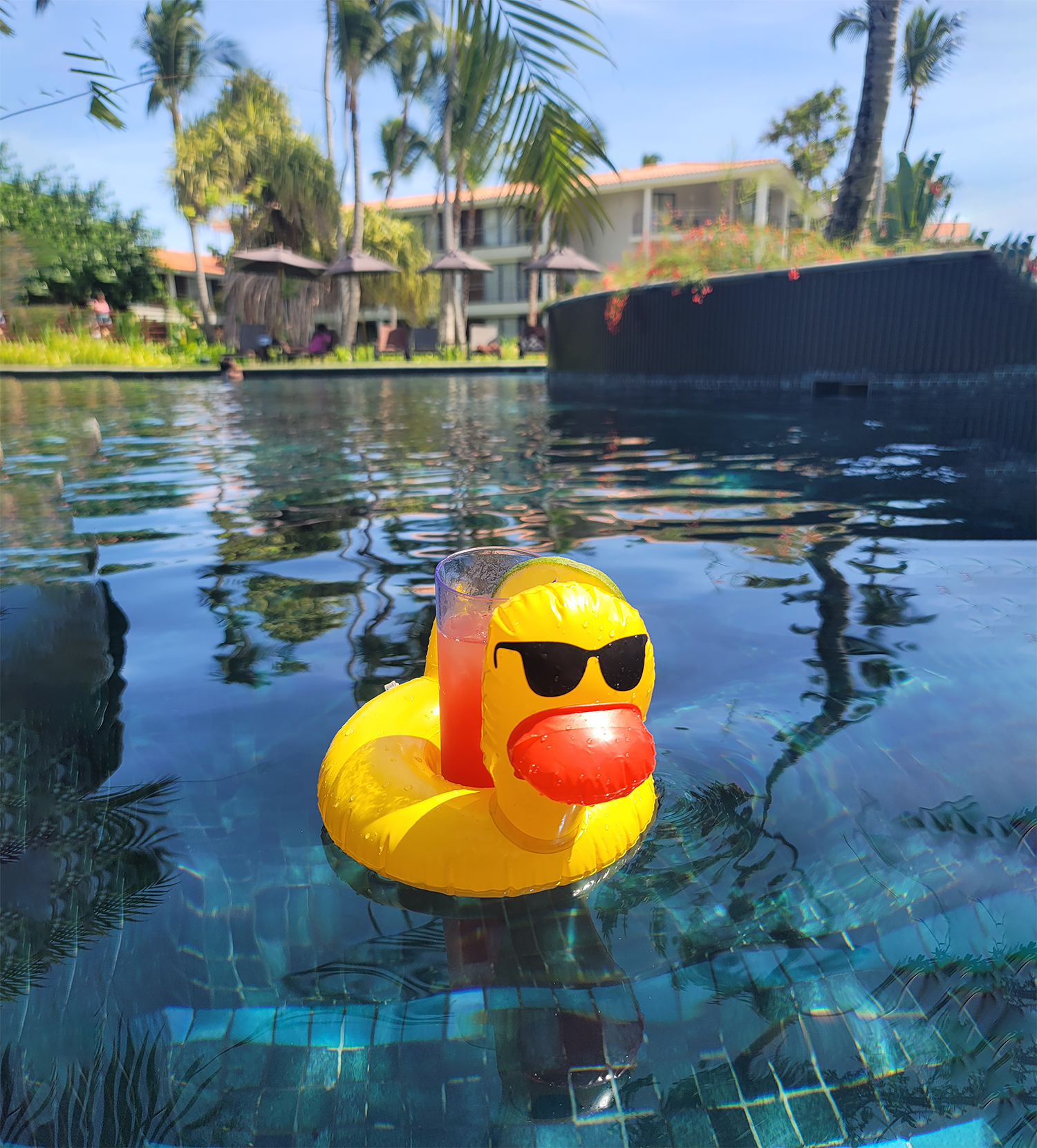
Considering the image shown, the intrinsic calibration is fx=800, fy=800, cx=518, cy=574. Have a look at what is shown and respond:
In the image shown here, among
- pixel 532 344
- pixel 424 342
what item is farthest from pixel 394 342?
pixel 532 344

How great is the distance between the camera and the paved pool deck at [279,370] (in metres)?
A: 20.0

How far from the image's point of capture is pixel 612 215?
39.6 metres

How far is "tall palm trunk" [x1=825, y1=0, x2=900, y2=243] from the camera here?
10352 millimetres

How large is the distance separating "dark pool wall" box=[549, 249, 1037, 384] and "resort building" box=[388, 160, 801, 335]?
1840 cm

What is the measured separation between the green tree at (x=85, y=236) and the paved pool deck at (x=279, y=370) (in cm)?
1073

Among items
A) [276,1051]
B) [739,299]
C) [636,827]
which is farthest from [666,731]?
[739,299]

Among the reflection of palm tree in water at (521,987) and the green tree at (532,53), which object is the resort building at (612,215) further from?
the reflection of palm tree in water at (521,987)

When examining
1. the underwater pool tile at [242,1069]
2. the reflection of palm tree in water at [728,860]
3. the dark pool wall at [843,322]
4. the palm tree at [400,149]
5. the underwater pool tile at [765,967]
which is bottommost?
the underwater pool tile at [242,1069]

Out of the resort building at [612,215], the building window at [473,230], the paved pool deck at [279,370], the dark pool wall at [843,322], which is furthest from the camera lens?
the building window at [473,230]

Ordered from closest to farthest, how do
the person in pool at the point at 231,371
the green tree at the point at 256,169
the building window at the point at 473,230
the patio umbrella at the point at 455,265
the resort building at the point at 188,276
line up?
the person in pool at the point at 231,371 < the patio umbrella at the point at 455,265 < the green tree at the point at 256,169 < the building window at the point at 473,230 < the resort building at the point at 188,276

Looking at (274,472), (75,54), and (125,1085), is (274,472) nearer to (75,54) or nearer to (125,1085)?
(75,54)

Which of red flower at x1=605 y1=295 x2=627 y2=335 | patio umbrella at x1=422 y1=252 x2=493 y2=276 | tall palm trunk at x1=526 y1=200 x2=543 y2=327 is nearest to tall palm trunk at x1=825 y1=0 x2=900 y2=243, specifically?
red flower at x1=605 y1=295 x2=627 y2=335

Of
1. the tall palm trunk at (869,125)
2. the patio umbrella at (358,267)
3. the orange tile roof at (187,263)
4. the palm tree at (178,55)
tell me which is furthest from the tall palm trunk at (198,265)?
the tall palm trunk at (869,125)

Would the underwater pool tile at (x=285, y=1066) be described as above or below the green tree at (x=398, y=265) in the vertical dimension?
below
